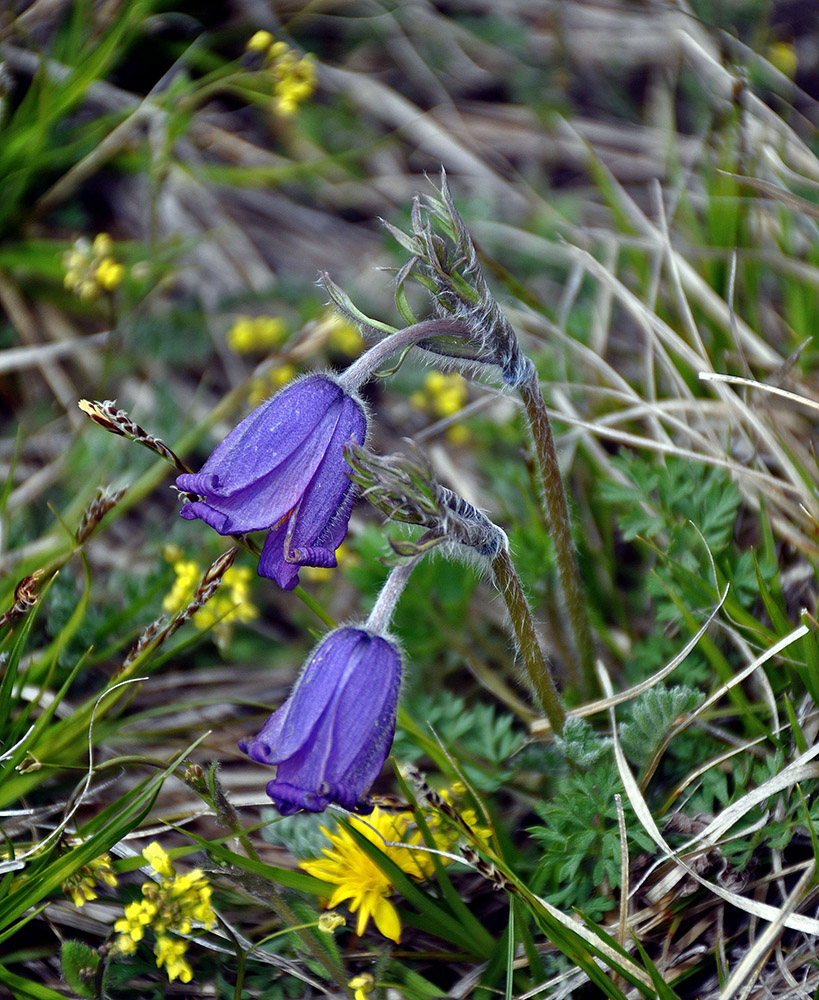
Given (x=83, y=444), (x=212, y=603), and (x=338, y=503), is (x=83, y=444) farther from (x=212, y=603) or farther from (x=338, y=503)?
(x=338, y=503)

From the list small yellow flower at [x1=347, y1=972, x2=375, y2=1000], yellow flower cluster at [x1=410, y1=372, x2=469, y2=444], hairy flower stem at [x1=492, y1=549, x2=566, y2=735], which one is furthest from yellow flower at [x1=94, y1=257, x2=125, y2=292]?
small yellow flower at [x1=347, y1=972, x2=375, y2=1000]

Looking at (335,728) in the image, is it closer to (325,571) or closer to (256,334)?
(325,571)

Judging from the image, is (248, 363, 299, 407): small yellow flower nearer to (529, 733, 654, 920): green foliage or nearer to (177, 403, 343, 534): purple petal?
(177, 403, 343, 534): purple petal

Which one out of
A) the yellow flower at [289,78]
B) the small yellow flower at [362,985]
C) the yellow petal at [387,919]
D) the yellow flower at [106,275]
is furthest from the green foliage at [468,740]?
the yellow flower at [289,78]

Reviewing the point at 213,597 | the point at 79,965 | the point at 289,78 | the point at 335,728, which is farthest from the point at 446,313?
the point at 289,78

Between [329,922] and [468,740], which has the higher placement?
[329,922]

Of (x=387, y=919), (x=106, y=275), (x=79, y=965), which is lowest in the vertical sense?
(x=79, y=965)
